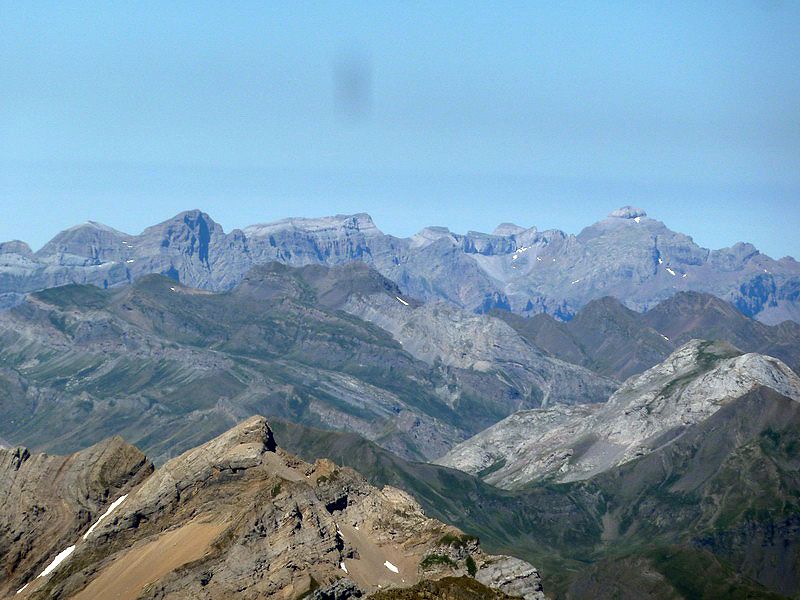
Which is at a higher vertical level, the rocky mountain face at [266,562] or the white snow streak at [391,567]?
the rocky mountain face at [266,562]

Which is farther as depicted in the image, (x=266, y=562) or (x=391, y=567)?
(x=391, y=567)

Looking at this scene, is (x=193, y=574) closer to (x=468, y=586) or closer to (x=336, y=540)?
(x=336, y=540)

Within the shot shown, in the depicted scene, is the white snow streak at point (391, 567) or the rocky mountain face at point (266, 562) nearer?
the rocky mountain face at point (266, 562)

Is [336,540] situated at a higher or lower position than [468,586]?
lower

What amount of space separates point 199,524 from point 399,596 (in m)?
94.8

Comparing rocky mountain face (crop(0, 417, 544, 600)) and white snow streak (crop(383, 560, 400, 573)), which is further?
white snow streak (crop(383, 560, 400, 573))

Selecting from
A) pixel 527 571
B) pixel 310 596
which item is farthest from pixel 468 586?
pixel 527 571

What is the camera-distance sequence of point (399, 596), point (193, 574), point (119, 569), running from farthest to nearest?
point (119, 569), point (193, 574), point (399, 596)

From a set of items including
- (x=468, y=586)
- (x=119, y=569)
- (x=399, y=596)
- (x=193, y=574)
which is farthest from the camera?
(x=119, y=569)

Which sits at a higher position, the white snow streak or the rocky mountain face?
the rocky mountain face

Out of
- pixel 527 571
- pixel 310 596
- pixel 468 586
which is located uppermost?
pixel 468 586

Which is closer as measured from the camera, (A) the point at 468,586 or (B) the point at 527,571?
(A) the point at 468,586

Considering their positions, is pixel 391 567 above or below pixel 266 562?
below

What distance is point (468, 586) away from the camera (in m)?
119
